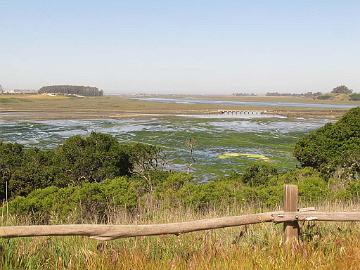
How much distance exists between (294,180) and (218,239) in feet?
49.8

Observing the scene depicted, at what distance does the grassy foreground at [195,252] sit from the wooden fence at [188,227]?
272mm

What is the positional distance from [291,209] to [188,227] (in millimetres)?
1324

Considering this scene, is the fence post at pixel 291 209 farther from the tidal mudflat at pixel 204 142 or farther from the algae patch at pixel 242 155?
the algae patch at pixel 242 155

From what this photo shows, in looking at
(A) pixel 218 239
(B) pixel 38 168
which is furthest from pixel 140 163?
(A) pixel 218 239

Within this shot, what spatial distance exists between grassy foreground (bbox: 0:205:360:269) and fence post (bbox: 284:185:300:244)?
135 mm

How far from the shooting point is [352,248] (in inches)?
200

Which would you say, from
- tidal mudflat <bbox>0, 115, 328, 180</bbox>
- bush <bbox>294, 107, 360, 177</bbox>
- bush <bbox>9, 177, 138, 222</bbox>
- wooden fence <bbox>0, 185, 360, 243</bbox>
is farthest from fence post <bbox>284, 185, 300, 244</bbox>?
tidal mudflat <bbox>0, 115, 328, 180</bbox>

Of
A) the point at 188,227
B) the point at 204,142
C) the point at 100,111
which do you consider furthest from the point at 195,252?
the point at 100,111

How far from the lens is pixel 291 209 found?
532cm

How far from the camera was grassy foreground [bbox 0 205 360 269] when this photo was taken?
4.70 metres

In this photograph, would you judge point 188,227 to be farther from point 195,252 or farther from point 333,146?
point 333,146

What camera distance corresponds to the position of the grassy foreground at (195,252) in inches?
185

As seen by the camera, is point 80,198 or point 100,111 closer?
point 80,198

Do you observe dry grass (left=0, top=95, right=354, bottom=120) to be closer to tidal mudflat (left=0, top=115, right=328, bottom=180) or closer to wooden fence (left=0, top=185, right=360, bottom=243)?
tidal mudflat (left=0, top=115, right=328, bottom=180)
